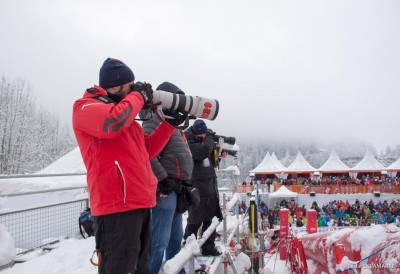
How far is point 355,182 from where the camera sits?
28531 mm

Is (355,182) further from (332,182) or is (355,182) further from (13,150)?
(13,150)

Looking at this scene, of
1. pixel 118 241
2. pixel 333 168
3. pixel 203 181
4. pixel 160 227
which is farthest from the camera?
pixel 333 168

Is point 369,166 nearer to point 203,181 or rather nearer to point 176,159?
point 203,181

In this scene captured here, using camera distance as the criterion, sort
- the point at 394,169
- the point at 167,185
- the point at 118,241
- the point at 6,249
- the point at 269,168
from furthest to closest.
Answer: the point at 269,168 → the point at 394,169 → the point at 6,249 → the point at 167,185 → the point at 118,241

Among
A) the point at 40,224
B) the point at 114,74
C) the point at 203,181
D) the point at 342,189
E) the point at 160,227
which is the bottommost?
the point at 342,189

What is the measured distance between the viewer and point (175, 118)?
235cm

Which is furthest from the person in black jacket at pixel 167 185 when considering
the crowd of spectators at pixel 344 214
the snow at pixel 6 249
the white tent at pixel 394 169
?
the white tent at pixel 394 169

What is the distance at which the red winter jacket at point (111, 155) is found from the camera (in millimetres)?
1789

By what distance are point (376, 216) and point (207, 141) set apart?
20.6 m

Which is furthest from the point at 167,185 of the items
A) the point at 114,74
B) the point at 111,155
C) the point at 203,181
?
the point at 203,181

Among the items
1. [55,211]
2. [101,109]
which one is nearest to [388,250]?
[101,109]

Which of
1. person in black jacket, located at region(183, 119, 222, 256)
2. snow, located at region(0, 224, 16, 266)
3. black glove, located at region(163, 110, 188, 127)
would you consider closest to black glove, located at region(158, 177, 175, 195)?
black glove, located at region(163, 110, 188, 127)

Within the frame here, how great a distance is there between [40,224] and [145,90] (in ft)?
13.6

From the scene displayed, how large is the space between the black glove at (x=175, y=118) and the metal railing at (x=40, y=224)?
9.46ft
